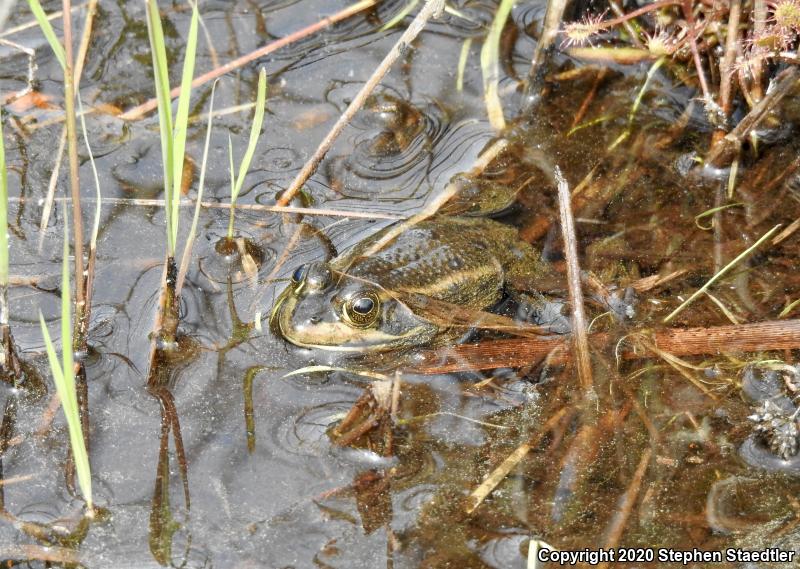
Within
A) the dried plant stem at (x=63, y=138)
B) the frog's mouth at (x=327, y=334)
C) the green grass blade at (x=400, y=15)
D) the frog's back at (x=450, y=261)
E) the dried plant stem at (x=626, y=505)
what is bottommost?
the dried plant stem at (x=626, y=505)

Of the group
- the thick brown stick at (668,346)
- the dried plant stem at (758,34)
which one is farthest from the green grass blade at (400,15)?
the thick brown stick at (668,346)

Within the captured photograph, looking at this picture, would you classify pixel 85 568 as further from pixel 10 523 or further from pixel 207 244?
pixel 207 244

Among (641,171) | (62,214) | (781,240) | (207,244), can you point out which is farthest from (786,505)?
(62,214)

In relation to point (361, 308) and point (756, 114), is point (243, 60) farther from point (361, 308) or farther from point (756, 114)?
point (756, 114)

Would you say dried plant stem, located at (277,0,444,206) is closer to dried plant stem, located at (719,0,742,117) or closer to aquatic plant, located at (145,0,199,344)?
aquatic plant, located at (145,0,199,344)

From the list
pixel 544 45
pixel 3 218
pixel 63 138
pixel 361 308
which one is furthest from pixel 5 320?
pixel 544 45

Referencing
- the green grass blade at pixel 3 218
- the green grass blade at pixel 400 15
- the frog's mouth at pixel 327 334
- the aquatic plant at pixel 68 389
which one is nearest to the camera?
the aquatic plant at pixel 68 389

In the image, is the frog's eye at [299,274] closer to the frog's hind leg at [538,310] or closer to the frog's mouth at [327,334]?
the frog's mouth at [327,334]

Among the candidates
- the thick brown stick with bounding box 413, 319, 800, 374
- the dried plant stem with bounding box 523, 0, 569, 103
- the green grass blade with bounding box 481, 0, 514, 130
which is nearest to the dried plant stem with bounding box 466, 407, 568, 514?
the thick brown stick with bounding box 413, 319, 800, 374
